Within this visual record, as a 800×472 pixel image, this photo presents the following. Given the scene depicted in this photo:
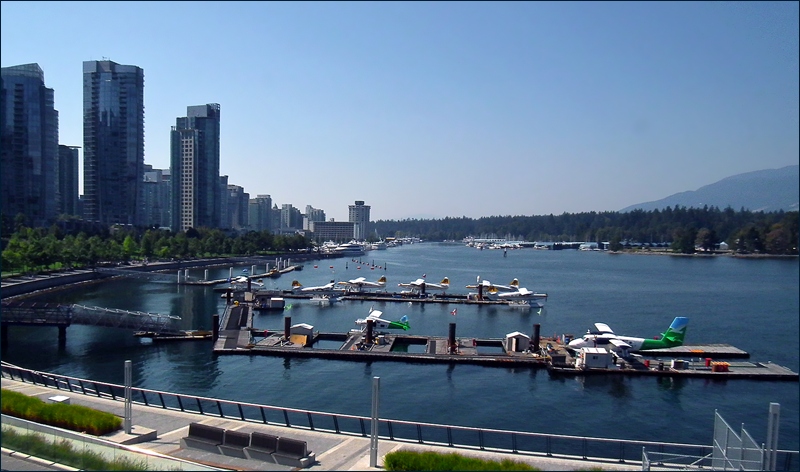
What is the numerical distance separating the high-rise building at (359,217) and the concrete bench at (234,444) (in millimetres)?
135836

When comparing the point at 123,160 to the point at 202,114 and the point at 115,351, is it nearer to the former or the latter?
the point at 202,114

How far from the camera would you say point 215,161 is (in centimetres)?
8881

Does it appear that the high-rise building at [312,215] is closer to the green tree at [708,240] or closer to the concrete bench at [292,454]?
the green tree at [708,240]

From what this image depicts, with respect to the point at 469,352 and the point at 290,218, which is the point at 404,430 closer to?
the point at 469,352

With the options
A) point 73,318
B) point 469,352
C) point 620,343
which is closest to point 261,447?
point 469,352

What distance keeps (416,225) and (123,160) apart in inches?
5129

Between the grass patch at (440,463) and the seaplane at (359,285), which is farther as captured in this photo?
the seaplane at (359,285)

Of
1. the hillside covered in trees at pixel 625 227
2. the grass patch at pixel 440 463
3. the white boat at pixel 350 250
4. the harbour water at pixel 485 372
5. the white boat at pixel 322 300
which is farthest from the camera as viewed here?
the white boat at pixel 350 250

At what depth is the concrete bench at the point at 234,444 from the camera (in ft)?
24.5

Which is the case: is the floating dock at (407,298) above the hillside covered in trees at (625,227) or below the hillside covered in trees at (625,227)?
below

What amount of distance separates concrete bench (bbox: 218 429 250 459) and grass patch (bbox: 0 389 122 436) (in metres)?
2.02

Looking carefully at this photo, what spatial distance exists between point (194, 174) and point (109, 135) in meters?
16.7

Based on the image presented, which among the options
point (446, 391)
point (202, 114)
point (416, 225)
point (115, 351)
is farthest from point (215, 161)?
point (416, 225)

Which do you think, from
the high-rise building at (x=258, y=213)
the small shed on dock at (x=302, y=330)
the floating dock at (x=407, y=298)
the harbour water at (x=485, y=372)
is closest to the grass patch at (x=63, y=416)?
A: the harbour water at (x=485, y=372)
